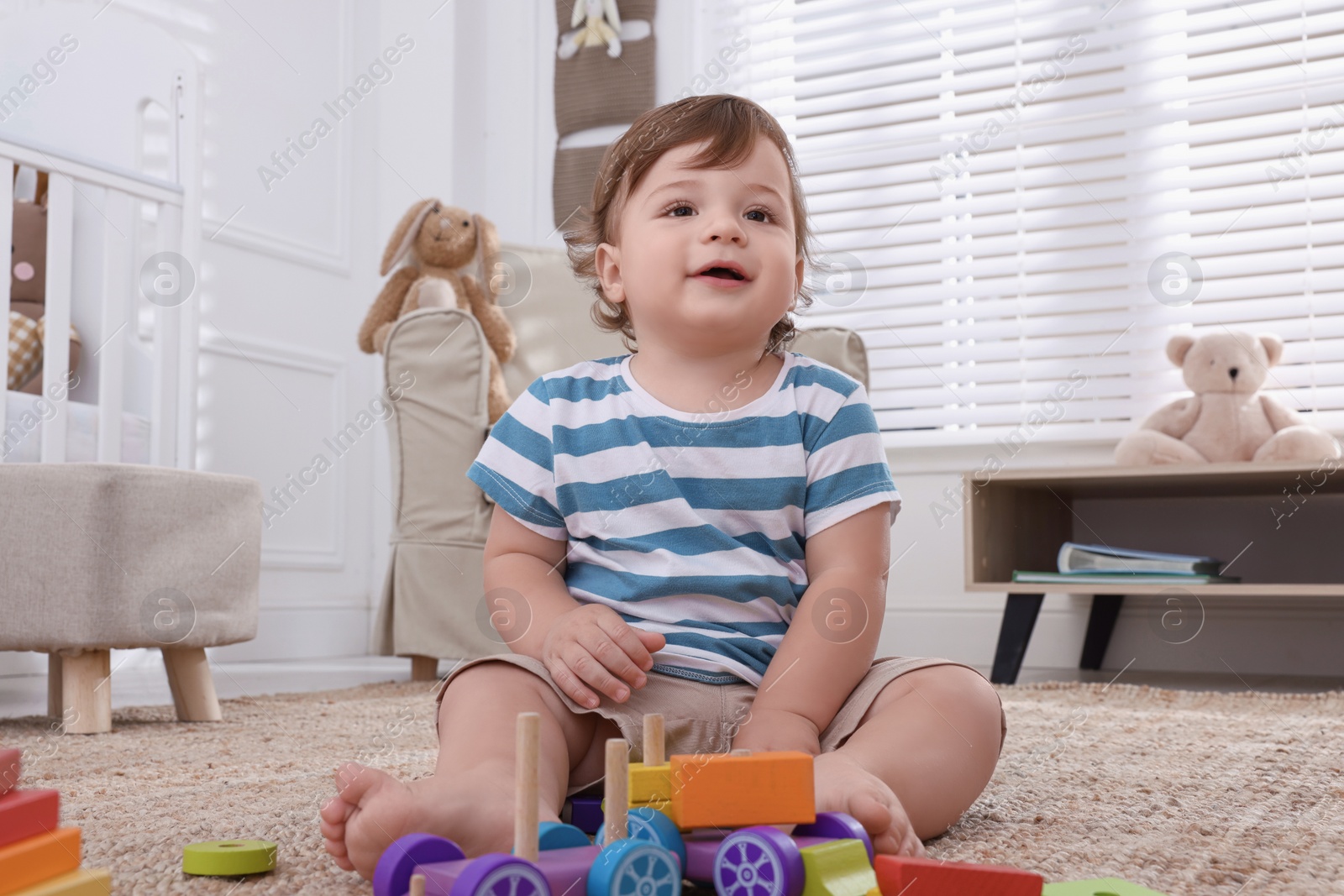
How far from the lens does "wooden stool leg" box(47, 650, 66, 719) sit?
139cm

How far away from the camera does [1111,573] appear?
1825 millimetres

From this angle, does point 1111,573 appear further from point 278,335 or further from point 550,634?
point 278,335

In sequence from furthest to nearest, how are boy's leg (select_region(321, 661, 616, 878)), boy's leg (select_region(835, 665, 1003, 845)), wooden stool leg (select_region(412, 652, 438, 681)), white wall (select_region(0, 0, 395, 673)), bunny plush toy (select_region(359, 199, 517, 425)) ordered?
white wall (select_region(0, 0, 395, 673)) → bunny plush toy (select_region(359, 199, 517, 425)) → wooden stool leg (select_region(412, 652, 438, 681)) → boy's leg (select_region(835, 665, 1003, 845)) → boy's leg (select_region(321, 661, 616, 878))

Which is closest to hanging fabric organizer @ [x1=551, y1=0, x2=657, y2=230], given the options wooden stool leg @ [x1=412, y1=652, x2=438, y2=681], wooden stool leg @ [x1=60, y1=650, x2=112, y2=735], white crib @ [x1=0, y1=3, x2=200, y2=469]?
white crib @ [x1=0, y1=3, x2=200, y2=469]

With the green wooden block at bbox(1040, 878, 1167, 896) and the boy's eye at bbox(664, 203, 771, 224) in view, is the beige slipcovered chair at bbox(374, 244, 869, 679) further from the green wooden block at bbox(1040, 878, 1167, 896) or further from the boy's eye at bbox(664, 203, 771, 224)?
the green wooden block at bbox(1040, 878, 1167, 896)

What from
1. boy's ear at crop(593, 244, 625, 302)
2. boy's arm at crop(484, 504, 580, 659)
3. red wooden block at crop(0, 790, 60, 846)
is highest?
boy's ear at crop(593, 244, 625, 302)

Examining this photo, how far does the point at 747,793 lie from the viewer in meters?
0.47

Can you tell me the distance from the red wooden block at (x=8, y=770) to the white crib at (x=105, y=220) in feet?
3.72

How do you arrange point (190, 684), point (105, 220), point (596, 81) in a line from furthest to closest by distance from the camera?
1. point (596, 81)
2. point (105, 220)
3. point (190, 684)

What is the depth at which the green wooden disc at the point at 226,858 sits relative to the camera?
0.54 metres

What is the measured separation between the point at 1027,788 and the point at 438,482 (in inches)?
48.0

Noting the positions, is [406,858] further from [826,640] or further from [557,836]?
[826,640]

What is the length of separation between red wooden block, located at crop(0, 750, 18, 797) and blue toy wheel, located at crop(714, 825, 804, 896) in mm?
300

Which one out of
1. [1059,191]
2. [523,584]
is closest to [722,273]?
[523,584]
